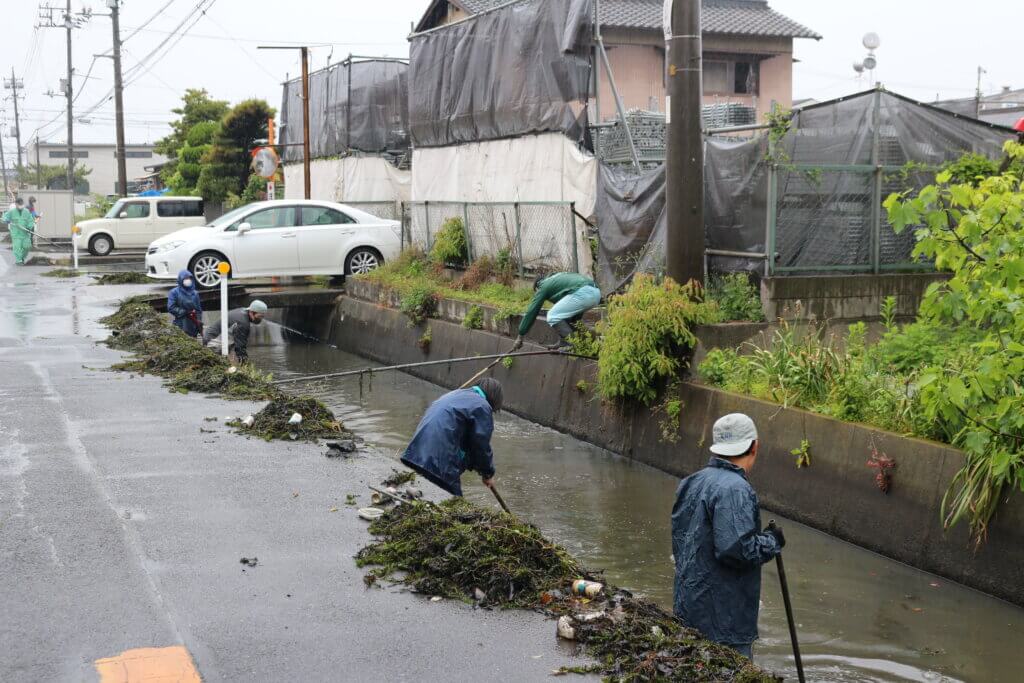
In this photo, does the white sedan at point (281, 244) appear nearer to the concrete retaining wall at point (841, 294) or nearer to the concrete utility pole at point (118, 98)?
the concrete retaining wall at point (841, 294)

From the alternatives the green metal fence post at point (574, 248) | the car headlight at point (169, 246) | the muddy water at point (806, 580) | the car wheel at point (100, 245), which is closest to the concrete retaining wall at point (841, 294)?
the muddy water at point (806, 580)

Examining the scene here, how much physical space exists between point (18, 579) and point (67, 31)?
195ft

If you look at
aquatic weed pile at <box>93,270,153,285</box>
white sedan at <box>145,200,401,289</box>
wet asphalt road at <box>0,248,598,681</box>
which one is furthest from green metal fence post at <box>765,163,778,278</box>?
aquatic weed pile at <box>93,270,153,285</box>

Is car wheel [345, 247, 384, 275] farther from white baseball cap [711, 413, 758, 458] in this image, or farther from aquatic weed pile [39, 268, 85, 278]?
white baseball cap [711, 413, 758, 458]

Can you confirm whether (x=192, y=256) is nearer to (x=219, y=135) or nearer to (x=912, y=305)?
(x=912, y=305)

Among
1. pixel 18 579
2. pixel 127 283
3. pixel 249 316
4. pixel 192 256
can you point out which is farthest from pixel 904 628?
pixel 127 283

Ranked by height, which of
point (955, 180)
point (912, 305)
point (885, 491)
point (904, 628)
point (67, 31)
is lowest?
point (904, 628)

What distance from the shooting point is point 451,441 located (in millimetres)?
7254

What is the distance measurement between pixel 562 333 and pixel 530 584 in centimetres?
748

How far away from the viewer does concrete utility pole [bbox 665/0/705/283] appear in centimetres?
1108

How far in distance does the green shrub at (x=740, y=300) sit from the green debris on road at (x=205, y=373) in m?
4.32

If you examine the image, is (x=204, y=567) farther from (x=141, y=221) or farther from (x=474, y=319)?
(x=141, y=221)

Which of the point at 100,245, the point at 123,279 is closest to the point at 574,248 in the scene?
the point at 123,279

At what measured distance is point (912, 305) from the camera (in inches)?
494
